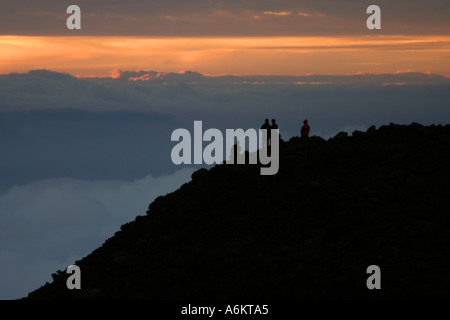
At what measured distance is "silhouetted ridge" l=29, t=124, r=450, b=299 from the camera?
124 feet

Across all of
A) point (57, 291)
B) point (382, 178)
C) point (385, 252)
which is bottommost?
point (57, 291)

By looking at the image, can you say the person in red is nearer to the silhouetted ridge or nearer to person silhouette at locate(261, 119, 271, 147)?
the silhouetted ridge

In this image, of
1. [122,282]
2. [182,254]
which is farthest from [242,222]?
[122,282]

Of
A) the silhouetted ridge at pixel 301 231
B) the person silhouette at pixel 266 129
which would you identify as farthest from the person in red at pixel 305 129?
the person silhouette at pixel 266 129

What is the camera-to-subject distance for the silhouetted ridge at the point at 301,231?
3781 cm

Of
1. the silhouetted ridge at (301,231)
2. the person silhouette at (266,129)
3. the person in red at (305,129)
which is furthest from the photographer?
the person in red at (305,129)

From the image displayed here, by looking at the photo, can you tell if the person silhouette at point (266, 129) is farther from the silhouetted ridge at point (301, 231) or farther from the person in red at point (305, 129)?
the person in red at point (305, 129)

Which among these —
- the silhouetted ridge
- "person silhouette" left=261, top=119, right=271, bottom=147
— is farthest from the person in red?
"person silhouette" left=261, top=119, right=271, bottom=147

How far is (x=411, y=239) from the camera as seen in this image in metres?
40.3

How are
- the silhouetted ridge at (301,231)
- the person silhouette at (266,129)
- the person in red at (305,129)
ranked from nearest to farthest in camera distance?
the silhouetted ridge at (301,231), the person silhouette at (266,129), the person in red at (305,129)

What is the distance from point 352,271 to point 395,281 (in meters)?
2.38

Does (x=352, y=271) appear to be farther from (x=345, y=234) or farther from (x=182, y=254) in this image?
(x=182, y=254)

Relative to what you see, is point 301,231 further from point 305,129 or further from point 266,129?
point 305,129

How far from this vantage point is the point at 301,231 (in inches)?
1692
